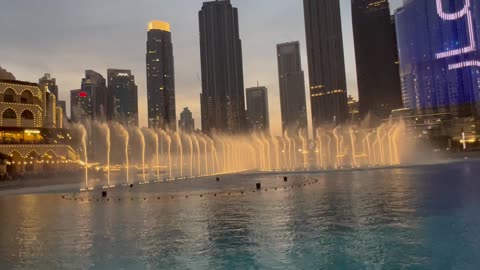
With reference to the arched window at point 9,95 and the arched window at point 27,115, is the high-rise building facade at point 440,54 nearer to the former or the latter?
the arched window at point 27,115

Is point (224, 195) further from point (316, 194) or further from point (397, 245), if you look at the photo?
point (397, 245)

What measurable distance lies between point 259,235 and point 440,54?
585 ft

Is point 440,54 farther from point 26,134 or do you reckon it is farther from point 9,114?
point 9,114

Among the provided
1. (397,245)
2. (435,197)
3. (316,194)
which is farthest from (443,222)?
(316,194)

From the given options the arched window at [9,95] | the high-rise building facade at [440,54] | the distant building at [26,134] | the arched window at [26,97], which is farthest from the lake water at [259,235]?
the high-rise building facade at [440,54]

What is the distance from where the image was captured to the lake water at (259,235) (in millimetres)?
13060

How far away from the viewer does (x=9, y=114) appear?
80.8 m

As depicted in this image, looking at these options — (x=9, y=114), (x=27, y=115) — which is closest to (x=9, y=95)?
(x=9, y=114)

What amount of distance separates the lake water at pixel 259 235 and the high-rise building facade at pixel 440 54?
498ft

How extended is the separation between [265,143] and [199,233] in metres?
97.1

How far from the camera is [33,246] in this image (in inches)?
642

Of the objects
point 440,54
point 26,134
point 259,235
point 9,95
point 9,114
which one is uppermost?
point 440,54

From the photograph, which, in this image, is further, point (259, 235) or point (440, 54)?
point (440, 54)

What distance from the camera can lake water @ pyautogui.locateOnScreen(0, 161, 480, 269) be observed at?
42.8 ft
